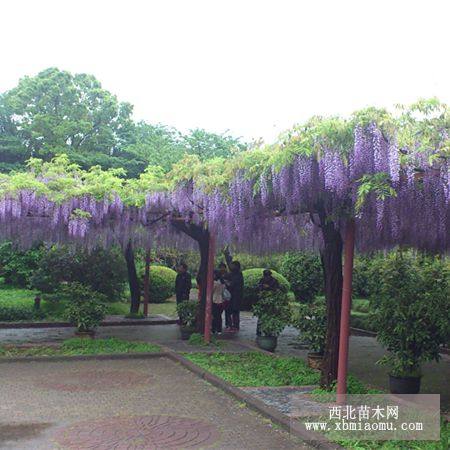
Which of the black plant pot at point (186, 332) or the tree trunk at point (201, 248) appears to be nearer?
the tree trunk at point (201, 248)

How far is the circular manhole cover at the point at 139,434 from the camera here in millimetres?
5238

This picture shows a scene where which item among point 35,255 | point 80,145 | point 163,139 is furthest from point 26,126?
point 35,255

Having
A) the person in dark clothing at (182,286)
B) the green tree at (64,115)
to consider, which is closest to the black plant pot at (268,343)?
the person in dark clothing at (182,286)

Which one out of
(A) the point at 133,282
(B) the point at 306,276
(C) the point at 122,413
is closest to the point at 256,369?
(C) the point at 122,413

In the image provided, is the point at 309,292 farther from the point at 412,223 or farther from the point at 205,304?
the point at 412,223

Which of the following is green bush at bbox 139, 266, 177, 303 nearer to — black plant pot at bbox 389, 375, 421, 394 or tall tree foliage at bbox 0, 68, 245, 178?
tall tree foliage at bbox 0, 68, 245, 178

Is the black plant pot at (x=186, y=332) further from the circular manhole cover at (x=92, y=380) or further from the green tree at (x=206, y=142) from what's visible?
the green tree at (x=206, y=142)

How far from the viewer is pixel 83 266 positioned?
56.3 ft

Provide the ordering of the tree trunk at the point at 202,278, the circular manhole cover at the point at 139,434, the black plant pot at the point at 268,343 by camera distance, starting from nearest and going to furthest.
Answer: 1. the circular manhole cover at the point at 139,434
2. the black plant pot at the point at 268,343
3. the tree trunk at the point at 202,278

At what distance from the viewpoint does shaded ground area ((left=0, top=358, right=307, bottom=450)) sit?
537 centimetres

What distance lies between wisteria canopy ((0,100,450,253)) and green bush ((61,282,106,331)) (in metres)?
1.34

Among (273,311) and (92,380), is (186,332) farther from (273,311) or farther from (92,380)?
(92,380)

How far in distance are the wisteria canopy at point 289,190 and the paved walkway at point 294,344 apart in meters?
2.10

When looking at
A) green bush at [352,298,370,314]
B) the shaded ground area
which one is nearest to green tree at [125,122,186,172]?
green bush at [352,298,370,314]
